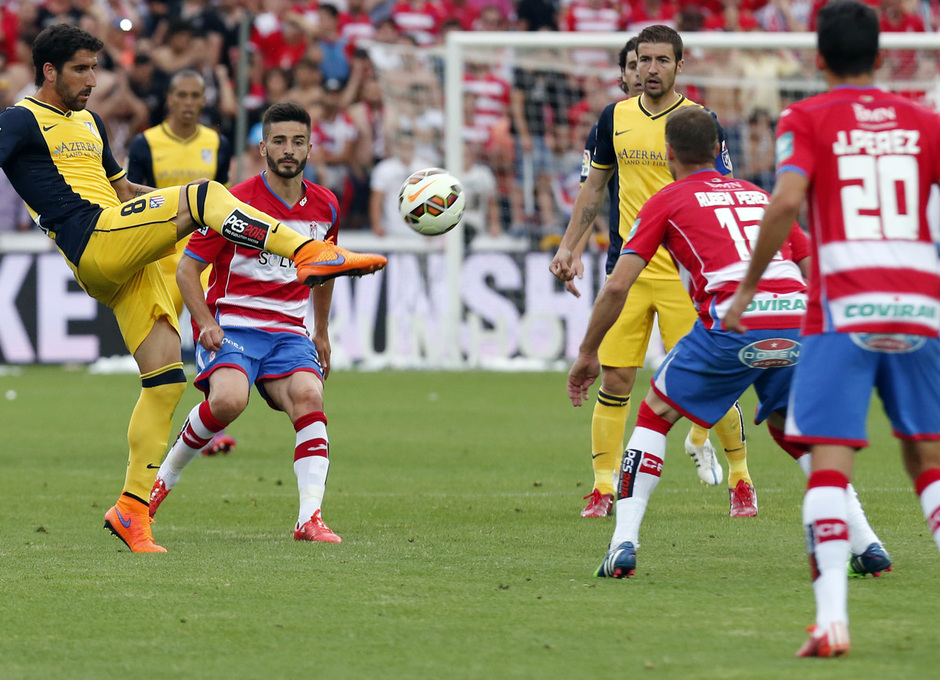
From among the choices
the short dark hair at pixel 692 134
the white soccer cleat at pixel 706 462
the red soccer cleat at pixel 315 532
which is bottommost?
the white soccer cleat at pixel 706 462

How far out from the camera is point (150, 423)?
689cm

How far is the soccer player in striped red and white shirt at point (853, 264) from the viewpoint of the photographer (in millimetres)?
4355

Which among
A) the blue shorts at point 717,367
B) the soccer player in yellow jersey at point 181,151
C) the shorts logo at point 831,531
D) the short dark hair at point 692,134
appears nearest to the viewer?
the shorts logo at point 831,531

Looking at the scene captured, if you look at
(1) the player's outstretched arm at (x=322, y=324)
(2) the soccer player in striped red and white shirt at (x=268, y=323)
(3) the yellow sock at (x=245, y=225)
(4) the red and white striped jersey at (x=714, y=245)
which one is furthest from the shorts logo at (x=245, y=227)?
(4) the red and white striped jersey at (x=714, y=245)

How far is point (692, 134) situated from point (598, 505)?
8.57ft

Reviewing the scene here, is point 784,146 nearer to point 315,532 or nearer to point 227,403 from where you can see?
point 315,532

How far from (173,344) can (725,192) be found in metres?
2.83

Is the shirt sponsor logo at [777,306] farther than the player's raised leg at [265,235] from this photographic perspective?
No

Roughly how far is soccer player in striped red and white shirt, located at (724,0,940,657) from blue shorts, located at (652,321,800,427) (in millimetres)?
1056

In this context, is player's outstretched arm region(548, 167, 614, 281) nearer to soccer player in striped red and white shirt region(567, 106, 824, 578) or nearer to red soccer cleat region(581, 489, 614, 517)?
red soccer cleat region(581, 489, 614, 517)

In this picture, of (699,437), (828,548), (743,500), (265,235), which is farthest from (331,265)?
(699,437)

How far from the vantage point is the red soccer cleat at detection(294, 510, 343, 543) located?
6.83 metres

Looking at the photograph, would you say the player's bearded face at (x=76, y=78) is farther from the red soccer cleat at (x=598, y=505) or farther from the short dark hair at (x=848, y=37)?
the short dark hair at (x=848, y=37)

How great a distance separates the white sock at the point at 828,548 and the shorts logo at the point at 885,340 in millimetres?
453
